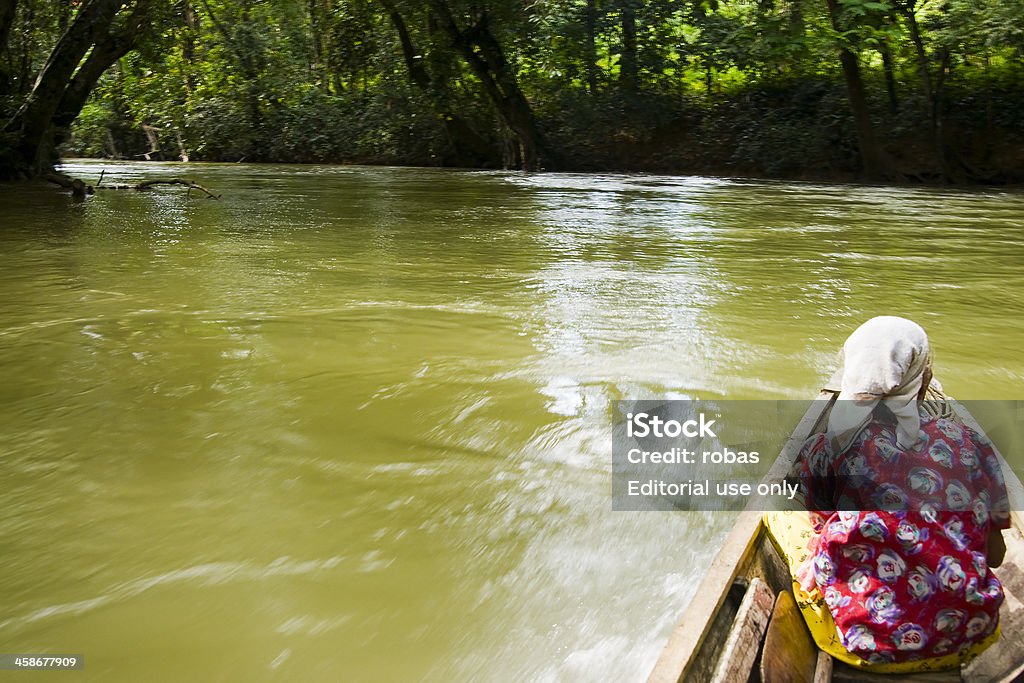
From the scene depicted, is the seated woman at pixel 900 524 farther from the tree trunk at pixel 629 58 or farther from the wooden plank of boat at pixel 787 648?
the tree trunk at pixel 629 58

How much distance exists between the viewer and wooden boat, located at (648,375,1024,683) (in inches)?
77.1

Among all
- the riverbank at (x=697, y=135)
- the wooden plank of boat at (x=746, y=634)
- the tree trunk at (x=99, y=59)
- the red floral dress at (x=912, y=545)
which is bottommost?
the wooden plank of boat at (x=746, y=634)

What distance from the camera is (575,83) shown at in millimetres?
23906

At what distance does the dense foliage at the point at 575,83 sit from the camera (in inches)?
701

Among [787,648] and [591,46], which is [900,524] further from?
[591,46]

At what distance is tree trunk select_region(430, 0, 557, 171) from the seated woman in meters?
20.1

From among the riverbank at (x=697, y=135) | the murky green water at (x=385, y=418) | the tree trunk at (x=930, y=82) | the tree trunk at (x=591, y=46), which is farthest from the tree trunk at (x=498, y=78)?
the murky green water at (x=385, y=418)

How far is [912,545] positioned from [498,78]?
21113 mm

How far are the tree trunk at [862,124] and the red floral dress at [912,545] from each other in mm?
16813

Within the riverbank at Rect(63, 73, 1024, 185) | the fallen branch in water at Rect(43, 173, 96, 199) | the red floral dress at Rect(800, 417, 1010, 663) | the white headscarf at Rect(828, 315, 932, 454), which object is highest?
the riverbank at Rect(63, 73, 1024, 185)

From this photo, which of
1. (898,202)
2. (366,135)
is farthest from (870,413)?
(366,135)

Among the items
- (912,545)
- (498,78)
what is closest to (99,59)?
(498,78)

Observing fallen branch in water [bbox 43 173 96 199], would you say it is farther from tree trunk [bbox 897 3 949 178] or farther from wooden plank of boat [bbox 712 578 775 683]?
tree trunk [bbox 897 3 949 178]

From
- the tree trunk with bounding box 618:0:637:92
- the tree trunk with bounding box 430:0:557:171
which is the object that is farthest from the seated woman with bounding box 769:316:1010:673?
the tree trunk with bounding box 618:0:637:92
